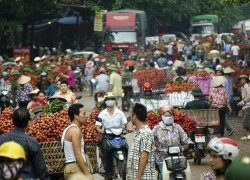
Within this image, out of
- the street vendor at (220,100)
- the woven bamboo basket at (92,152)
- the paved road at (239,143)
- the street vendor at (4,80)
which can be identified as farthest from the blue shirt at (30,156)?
the street vendor at (4,80)

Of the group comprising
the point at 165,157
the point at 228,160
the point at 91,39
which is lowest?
the point at 91,39

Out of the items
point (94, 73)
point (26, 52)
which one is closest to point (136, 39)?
point (26, 52)

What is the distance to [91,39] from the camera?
68.9 m

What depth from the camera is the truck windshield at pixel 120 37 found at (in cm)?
5981

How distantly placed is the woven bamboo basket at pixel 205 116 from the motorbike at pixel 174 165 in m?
6.09

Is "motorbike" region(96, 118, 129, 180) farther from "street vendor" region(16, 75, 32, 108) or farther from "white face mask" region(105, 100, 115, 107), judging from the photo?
"street vendor" region(16, 75, 32, 108)

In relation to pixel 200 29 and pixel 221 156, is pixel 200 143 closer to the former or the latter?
pixel 221 156

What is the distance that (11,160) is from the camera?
6840mm

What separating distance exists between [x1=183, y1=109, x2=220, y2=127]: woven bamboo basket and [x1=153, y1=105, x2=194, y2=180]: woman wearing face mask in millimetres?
5092

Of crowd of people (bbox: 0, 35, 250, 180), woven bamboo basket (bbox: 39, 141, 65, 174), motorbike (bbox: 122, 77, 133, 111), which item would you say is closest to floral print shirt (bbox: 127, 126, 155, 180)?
crowd of people (bbox: 0, 35, 250, 180)

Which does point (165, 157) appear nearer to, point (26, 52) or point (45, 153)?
point (45, 153)

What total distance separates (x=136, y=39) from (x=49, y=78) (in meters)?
32.5

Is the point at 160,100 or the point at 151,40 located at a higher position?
the point at 160,100

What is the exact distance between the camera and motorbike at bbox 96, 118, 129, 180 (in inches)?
593
